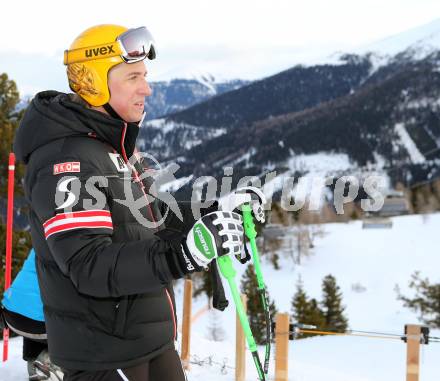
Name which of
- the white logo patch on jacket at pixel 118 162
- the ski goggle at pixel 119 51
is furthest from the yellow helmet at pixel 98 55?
the white logo patch on jacket at pixel 118 162

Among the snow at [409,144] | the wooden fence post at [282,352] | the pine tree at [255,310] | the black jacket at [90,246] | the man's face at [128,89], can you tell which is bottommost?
the pine tree at [255,310]

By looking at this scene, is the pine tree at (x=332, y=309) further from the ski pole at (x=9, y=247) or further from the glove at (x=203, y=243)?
the glove at (x=203, y=243)

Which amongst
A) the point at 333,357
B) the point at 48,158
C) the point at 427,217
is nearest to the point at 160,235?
the point at 48,158

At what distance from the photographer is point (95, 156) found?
2.02 meters

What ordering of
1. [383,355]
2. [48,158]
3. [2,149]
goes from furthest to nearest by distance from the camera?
1. [383,355]
2. [2,149]
3. [48,158]

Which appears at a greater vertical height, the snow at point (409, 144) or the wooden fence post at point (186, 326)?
the snow at point (409, 144)

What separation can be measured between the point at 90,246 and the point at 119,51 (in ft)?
3.05

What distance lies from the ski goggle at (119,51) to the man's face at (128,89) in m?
0.04

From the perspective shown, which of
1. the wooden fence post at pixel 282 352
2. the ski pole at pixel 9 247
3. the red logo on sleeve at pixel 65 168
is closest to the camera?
the red logo on sleeve at pixel 65 168

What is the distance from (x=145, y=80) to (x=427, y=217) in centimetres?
8853

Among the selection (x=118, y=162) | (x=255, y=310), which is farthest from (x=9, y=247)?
(x=255, y=310)

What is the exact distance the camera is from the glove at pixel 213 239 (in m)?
1.83

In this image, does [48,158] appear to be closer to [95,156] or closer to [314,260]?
[95,156]

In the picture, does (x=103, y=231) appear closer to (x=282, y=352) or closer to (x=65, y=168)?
(x=65, y=168)
